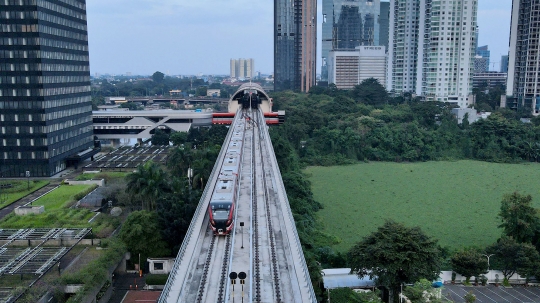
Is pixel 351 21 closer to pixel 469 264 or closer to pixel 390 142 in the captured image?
pixel 390 142

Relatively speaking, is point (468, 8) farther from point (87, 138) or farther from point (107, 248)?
point (107, 248)

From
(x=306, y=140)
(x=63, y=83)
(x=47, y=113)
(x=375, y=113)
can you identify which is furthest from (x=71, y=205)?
(x=375, y=113)

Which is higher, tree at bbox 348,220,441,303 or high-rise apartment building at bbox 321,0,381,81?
high-rise apartment building at bbox 321,0,381,81

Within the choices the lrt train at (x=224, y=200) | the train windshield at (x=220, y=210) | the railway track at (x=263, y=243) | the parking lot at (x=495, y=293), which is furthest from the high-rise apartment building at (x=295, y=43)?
the train windshield at (x=220, y=210)

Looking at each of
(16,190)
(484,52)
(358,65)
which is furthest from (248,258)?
(484,52)

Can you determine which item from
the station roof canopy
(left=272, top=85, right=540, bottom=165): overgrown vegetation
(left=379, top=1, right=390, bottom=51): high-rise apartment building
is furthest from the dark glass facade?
(left=379, top=1, right=390, bottom=51): high-rise apartment building

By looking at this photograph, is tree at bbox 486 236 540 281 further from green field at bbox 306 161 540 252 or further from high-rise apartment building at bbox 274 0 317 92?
high-rise apartment building at bbox 274 0 317 92
